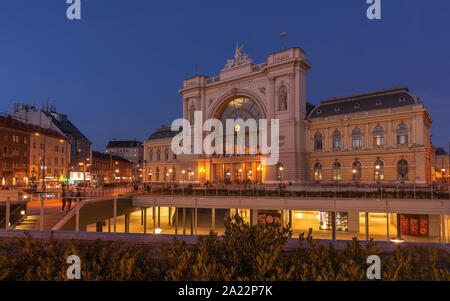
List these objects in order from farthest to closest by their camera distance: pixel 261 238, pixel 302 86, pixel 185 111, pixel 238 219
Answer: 1. pixel 185 111
2. pixel 302 86
3. pixel 238 219
4. pixel 261 238

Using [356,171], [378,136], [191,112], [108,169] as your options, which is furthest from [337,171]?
[108,169]

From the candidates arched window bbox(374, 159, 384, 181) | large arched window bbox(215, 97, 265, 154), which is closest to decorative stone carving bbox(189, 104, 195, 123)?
large arched window bbox(215, 97, 265, 154)

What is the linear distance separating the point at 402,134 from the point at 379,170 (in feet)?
24.4

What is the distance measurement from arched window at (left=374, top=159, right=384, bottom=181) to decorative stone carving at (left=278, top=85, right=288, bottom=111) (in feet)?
67.1

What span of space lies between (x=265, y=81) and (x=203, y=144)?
71.7 ft

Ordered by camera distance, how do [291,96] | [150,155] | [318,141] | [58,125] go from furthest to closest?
[150,155], [58,125], [318,141], [291,96]

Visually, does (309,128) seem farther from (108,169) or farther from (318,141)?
(108,169)

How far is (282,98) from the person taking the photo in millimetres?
59281

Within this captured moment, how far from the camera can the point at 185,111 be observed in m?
76.2

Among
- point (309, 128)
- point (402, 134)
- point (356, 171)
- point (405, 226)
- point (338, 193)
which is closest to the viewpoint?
point (405, 226)

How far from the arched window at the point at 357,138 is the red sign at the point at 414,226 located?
1010 inches

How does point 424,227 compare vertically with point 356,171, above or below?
below

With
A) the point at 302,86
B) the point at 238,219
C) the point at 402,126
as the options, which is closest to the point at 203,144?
the point at 302,86
